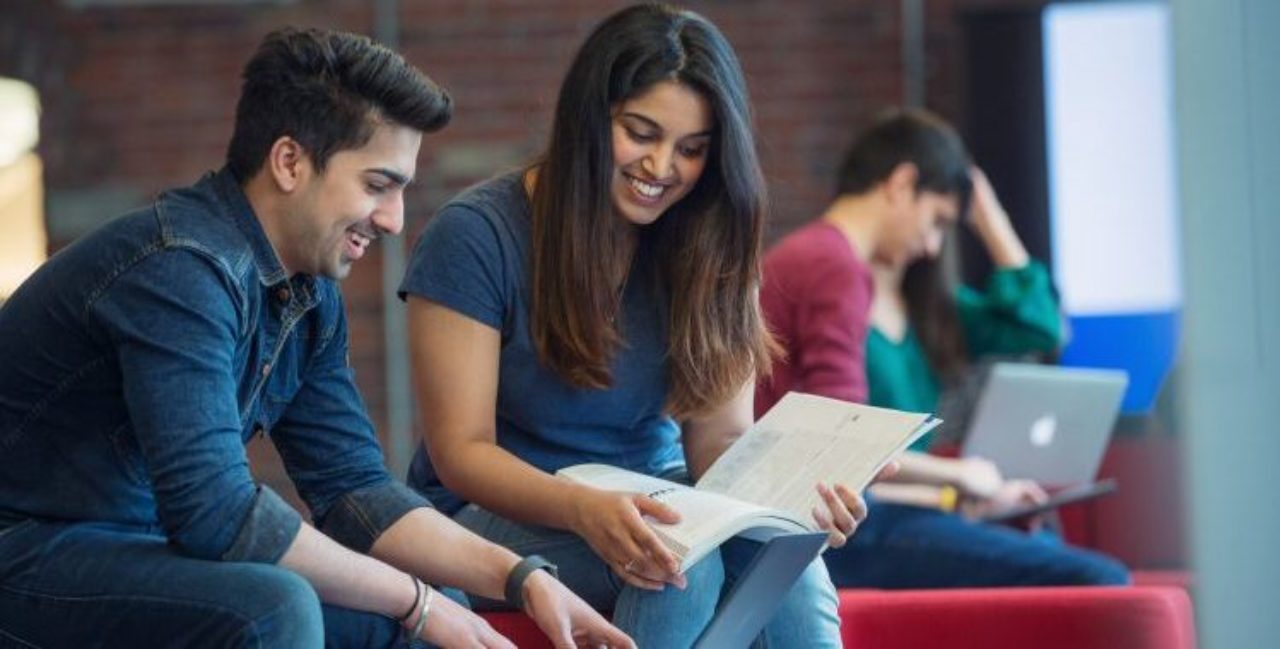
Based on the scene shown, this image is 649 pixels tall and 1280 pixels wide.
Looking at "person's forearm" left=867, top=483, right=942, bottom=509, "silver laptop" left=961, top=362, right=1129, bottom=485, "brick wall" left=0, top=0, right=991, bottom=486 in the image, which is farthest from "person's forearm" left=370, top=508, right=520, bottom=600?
"brick wall" left=0, top=0, right=991, bottom=486

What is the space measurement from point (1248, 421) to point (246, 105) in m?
1.24

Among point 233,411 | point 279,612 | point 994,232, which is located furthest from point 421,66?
point 279,612

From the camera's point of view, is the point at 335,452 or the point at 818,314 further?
the point at 818,314

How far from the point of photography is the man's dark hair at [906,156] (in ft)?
11.8

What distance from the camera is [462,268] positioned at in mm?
2264

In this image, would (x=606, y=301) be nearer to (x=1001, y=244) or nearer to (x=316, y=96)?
(x=316, y=96)

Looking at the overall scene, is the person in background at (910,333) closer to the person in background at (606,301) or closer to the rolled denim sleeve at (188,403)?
the person in background at (606,301)

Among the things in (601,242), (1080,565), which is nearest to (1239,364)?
(601,242)

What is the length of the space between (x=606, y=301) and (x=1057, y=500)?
146 cm

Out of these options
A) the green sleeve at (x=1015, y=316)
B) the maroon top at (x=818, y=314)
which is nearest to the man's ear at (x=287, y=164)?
the maroon top at (x=818, y=314)

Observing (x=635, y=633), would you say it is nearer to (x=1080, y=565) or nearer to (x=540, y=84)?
(x=1080, y=565)

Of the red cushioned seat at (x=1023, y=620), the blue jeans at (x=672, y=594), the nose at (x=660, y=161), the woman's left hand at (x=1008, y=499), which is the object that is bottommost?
the woman's left hand at (x=1008, y=499)

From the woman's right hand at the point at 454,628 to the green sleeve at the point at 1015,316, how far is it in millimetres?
2196

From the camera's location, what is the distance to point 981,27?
18.0 ft
